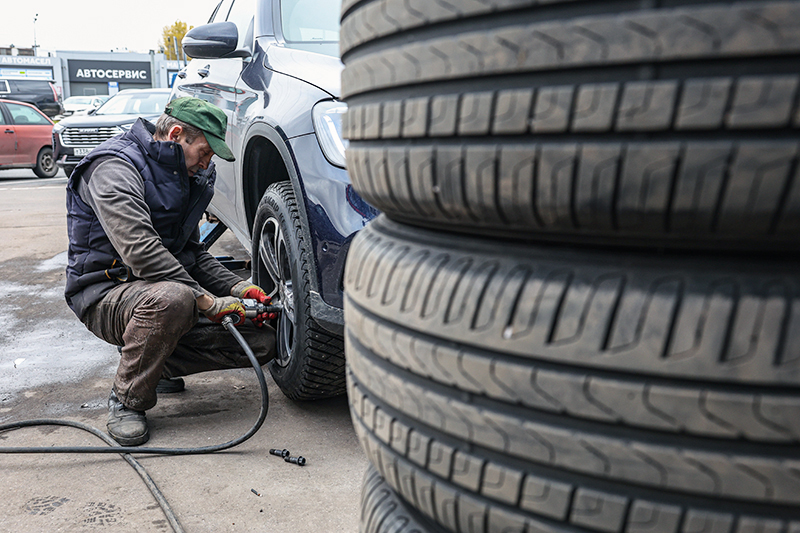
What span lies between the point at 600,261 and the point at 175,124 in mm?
2291

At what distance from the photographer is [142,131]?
2742 mm

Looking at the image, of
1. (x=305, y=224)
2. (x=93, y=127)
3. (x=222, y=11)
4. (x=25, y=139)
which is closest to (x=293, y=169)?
(x=305, y=224)

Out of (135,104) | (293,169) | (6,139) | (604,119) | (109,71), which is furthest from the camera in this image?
(109,71)

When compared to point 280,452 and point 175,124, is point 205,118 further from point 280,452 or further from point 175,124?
point 280,452

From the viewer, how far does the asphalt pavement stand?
1975 mm

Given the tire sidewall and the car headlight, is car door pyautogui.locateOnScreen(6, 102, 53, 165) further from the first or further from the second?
the car headlight

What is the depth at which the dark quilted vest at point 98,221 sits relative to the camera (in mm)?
2674

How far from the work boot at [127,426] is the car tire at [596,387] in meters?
1.73

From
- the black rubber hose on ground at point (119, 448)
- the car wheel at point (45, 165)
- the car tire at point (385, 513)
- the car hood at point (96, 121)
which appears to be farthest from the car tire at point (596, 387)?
the car wheel at point (45, 165)

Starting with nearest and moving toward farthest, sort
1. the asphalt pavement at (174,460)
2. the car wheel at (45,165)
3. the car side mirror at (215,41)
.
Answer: the asphalt pavement at (174,460) < the car side mirror at (215,41) < the car wheel at (45,165)

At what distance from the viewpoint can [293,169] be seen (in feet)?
7.99

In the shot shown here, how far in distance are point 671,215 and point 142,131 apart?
243cm

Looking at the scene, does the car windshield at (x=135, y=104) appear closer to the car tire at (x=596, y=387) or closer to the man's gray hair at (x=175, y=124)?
the man's gray hair at (x=175, y=124)

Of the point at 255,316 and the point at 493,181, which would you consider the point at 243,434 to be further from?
the point at 493,181
